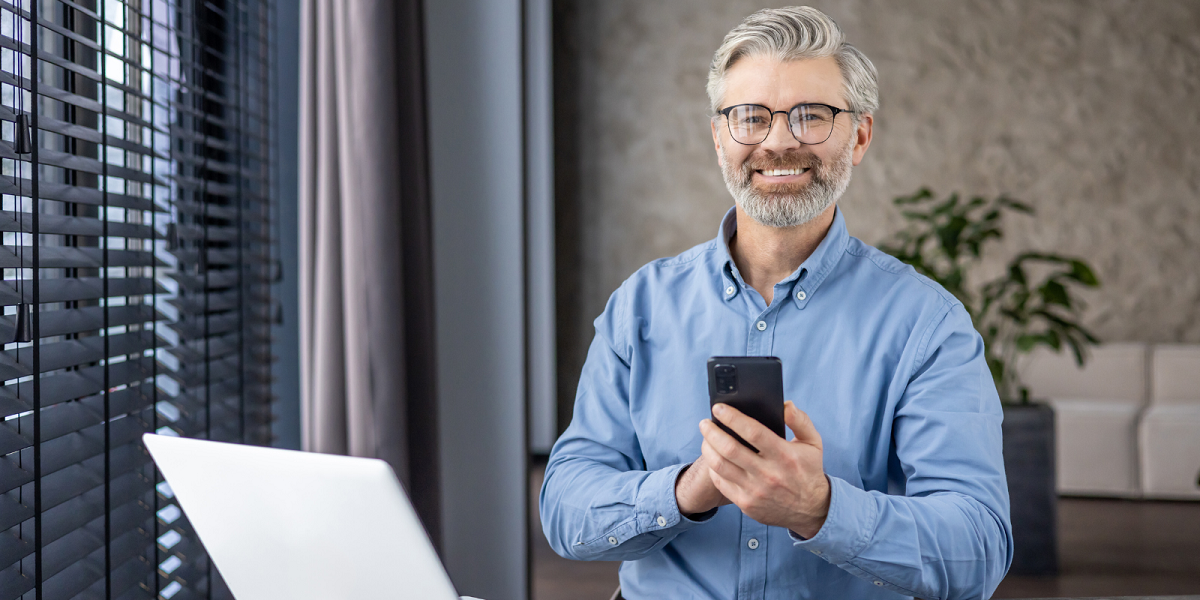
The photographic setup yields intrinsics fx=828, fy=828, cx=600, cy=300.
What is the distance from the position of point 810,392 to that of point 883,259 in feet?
0.84

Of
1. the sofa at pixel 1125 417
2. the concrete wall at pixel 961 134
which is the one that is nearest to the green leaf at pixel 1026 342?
the sofa at pixel 1125 417

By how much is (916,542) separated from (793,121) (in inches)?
23.3

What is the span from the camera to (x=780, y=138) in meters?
1.20

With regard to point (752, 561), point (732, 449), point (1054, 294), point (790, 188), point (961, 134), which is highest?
Result: point (961, 134)

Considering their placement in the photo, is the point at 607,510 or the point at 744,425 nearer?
the point at 744,425

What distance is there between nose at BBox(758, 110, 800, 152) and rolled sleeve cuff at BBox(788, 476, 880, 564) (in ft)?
1.60

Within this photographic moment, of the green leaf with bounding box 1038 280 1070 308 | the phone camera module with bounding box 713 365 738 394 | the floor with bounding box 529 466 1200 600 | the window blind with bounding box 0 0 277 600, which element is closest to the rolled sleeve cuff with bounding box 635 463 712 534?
the phone camera module with bounding box 713 365 738 394

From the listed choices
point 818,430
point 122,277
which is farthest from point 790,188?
point 122,277

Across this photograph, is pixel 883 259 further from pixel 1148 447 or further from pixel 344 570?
pixel 1148 447

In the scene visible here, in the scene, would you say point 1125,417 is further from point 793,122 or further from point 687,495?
point 687,495

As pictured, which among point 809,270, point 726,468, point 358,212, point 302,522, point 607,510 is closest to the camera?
point 302,522

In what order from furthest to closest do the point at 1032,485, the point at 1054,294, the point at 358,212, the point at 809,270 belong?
1. the point at 1054,294
2. the point at 1032,485
3. the point at 358,212
4. the point at 809,270

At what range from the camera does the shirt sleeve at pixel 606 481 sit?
110 centimetres

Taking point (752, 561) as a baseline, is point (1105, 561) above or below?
below
